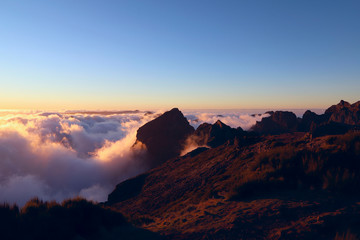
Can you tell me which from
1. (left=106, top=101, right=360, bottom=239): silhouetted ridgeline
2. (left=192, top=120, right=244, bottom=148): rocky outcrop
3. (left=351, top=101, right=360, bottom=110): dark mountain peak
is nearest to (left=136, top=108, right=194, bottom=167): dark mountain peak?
(left=192, top=120, right=244, bottom=148): rocky outcrop

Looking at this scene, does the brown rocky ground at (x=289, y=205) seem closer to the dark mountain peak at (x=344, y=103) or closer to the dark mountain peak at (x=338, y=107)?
the dark mountain peak at (x=338, y=107)

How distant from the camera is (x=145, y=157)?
107438mm

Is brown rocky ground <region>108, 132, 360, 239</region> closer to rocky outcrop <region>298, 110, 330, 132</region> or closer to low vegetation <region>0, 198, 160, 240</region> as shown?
low vegetation <region>0, 198, 160, 240</region>

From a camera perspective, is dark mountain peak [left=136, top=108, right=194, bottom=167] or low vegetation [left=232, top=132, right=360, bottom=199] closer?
low vegetation [left=232, top=132, right=360, bottom=199]

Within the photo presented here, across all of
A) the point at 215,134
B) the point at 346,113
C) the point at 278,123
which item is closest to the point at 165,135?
the point at 215,134

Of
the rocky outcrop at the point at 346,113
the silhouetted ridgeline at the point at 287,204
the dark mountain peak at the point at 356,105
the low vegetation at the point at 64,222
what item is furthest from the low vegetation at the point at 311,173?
the dark mountain peak at the point at 356,105

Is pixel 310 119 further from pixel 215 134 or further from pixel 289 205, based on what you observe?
pixel 289 205

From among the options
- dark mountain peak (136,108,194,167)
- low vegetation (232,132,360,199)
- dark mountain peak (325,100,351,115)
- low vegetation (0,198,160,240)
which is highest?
dark mountain peak (325,100,351,115)

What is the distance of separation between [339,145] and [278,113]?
622ft

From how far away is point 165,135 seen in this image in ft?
341

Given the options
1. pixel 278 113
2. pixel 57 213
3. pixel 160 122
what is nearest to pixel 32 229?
pixel 57 213

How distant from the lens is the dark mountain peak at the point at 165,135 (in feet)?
329

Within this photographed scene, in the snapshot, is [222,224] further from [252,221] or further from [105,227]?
→ [105,227]

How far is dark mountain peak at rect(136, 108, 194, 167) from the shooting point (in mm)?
100312
